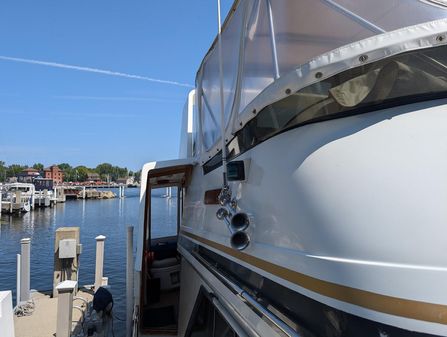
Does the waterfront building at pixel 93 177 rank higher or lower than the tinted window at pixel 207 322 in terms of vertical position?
higher

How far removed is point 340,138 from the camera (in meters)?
1.97

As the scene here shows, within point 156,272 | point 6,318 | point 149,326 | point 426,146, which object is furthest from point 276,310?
point 156,272

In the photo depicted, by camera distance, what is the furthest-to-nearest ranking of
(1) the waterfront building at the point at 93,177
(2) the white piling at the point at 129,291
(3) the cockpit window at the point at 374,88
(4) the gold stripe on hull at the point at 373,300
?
1. (1) the waterfront building at the point at 93,177
2. (2) the white piling at the point at 129,291
3. (3) the cockpit window at the point at 374,88
4. (4) the gold stripe on hull at the point at 373,300

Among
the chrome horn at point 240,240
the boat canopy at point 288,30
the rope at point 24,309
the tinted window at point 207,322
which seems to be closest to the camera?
the boat canopy at point 288,30

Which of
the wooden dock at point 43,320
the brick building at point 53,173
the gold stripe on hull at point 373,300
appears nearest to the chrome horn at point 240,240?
the gold stripe on hull at point 373,300

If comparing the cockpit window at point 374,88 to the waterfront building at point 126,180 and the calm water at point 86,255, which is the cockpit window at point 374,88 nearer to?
the calm water at point 86,255

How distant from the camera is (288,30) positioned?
2439 millimetres

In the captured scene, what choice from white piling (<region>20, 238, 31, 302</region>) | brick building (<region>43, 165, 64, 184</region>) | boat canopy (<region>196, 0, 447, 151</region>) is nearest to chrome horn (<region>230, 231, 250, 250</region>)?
boat canopy (<region>196, 0, 447, 151</region>)

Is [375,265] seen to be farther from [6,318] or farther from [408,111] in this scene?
[6,318]

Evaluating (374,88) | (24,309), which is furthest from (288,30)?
(24,309)

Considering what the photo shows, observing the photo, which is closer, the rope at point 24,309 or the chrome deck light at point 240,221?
the chrome deck light at point 240,221

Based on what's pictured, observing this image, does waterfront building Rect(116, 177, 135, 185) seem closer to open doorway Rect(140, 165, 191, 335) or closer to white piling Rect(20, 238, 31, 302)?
white piling Rect(20, 238, 31, 302)

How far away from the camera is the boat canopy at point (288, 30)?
6.63 feet

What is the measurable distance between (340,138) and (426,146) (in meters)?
0.39
